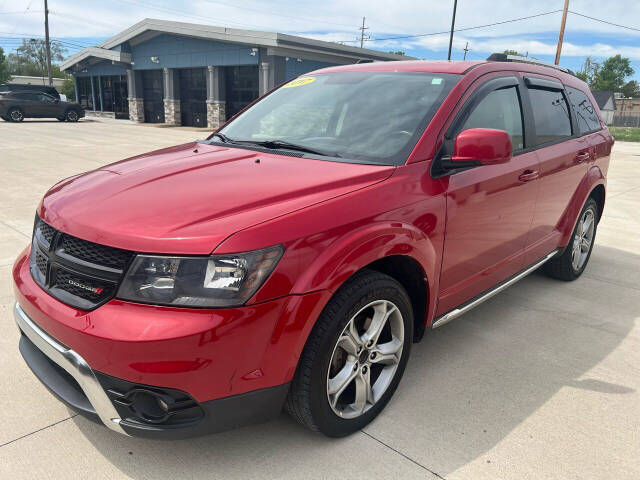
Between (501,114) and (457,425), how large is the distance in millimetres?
1893

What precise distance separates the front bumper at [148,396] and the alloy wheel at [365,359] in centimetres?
35

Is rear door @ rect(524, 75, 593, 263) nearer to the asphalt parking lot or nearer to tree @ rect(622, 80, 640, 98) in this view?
the asphalt parking lot

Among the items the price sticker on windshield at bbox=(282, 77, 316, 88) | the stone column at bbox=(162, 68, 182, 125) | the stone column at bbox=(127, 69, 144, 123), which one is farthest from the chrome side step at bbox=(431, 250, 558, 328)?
the stone column at bbox=(127, 69, 144, 123)

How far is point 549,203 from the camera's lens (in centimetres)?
369

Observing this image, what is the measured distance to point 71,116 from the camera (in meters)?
28.0

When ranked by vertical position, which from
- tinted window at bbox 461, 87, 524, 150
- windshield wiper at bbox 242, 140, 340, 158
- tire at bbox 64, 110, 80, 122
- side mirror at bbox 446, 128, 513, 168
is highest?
tinted window at bbox 461, 87, 524, 150

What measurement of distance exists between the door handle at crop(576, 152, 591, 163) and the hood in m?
2.34

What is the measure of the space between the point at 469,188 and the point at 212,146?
154cm

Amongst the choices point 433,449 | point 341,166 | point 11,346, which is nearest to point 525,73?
point 341,166

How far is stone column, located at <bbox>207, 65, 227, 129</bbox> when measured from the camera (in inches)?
1025

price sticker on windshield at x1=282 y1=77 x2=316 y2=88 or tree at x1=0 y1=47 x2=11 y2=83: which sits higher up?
tree at x1=0 y1=47 x2=11 y2=83

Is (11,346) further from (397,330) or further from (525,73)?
(525,73)

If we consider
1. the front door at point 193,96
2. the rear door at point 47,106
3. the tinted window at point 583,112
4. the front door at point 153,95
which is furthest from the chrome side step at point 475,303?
the front door at point 153,95

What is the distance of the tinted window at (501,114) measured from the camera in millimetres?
2961
